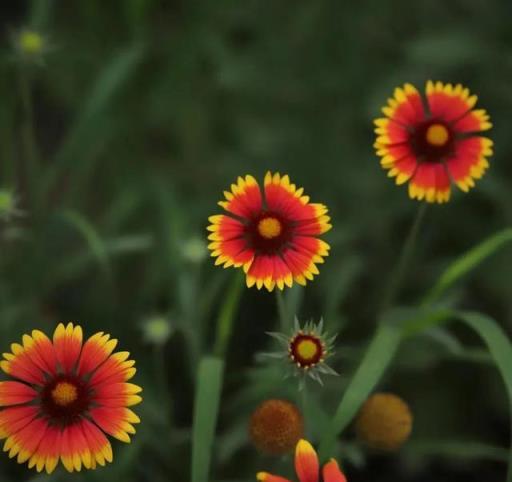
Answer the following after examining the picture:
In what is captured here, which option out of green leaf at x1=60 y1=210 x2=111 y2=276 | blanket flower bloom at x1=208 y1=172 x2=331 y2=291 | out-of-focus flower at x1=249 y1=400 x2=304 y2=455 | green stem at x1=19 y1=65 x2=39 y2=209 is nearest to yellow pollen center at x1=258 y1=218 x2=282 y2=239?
blanket flower bloom at x1=208 y1=172 x2=331 y2=291

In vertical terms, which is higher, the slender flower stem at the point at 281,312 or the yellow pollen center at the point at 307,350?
the slender flower stem at the point at 281,312

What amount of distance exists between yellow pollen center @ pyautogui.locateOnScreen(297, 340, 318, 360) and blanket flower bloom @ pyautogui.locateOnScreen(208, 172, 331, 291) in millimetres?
76

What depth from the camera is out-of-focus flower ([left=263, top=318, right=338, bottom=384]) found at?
36.0 inches

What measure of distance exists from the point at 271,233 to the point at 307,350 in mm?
158

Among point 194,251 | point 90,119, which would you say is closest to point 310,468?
point 194,251

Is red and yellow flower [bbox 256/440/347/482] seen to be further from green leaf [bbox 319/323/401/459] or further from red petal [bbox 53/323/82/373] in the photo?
red petal [bbox 53/323/82/373]

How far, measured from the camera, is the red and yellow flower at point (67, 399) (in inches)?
34.4

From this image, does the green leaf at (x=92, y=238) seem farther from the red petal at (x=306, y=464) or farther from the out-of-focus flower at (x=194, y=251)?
the red petal at (x=306, y=464)

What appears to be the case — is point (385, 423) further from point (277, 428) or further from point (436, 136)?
point (436, 136)

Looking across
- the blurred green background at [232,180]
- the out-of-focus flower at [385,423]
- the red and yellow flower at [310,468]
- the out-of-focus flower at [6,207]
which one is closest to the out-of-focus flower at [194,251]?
the blurred green background at [232,180]

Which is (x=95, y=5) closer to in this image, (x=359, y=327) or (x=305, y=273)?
(x=359, y=327)

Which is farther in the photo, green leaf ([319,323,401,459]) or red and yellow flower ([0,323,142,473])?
green leaf ([319,323,401,459])

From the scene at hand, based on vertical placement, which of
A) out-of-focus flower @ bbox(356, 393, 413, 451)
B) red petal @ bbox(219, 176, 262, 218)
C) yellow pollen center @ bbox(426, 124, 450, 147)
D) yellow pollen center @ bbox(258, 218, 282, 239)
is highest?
yellow pollen center @ bbox(426, 124, 450, 147)

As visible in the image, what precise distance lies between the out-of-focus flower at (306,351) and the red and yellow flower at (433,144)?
0.25m
